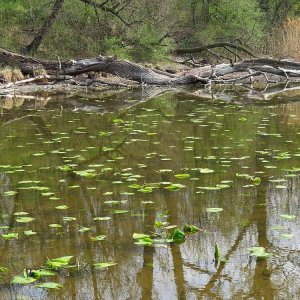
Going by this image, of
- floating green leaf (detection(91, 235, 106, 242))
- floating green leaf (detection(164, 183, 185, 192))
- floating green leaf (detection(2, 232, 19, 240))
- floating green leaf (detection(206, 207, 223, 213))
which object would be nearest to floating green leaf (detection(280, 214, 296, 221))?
floating green leaf (detection(206, 207, 223, 213))

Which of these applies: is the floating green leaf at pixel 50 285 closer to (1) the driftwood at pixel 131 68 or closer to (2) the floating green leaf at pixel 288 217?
(2) the floating green leaf at pixel 288 217

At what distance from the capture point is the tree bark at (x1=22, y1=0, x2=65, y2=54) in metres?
22.0

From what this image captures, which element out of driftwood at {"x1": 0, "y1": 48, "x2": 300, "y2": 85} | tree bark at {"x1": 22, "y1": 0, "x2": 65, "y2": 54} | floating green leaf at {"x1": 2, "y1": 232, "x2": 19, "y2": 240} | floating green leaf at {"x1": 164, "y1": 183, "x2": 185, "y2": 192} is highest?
tree bark at {"x1": 22, "y1": 0, "x2": 65, "y2": 54}

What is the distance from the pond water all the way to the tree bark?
12428 mm

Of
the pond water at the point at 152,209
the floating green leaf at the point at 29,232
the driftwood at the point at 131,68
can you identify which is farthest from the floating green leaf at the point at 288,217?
the driftwood at the point at 131,68

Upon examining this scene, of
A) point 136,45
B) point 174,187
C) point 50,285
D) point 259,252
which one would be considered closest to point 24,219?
point 50,285

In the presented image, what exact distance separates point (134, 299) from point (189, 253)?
78 cm

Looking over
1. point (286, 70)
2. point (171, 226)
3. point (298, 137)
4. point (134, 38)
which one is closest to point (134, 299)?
point (171, 226)

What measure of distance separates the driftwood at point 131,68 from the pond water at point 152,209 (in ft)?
26.5

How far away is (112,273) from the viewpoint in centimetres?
399

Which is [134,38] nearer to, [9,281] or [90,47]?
[90,47]

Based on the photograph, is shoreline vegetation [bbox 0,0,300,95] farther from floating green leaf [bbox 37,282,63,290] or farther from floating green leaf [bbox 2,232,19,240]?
floating green leaf [bbox 37,282,63,290]

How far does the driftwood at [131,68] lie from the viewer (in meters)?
18.5

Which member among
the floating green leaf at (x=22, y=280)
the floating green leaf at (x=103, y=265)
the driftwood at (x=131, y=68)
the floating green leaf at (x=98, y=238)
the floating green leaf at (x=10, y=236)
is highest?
the driftwood at (x=131, y=68)
